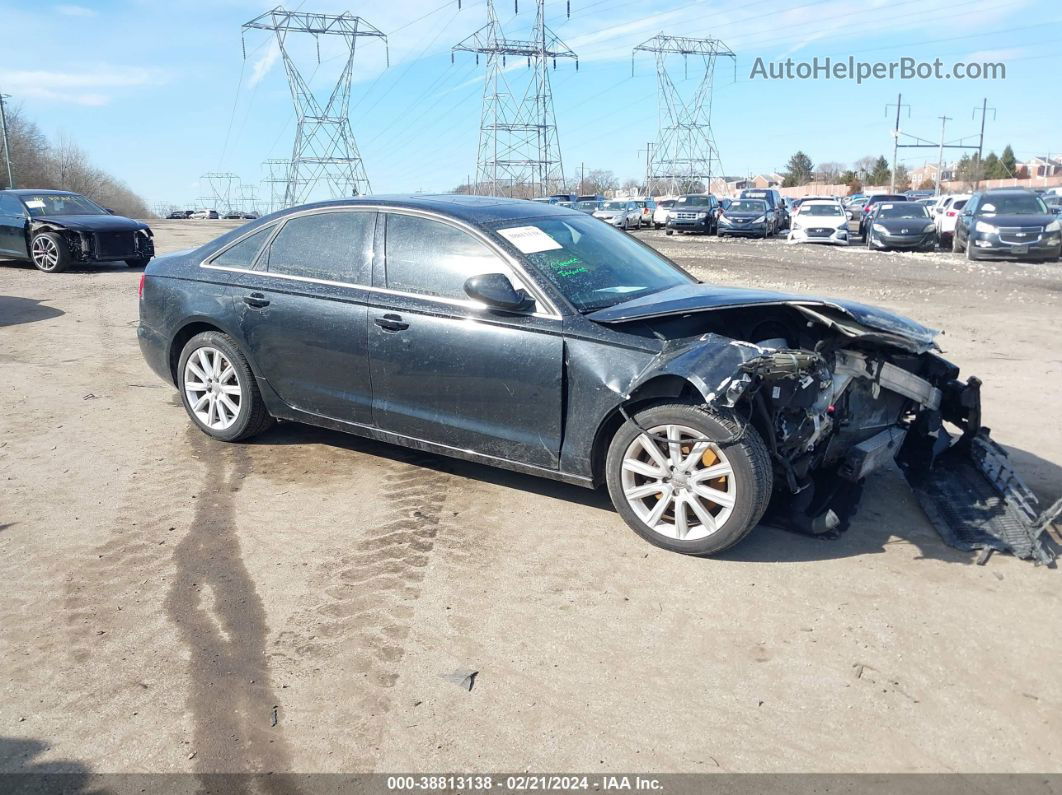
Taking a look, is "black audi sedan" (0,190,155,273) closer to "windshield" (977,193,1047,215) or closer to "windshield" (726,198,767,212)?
"windshield" (977,193,1047,215)

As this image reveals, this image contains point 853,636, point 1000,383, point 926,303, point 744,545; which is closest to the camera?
point 853,636

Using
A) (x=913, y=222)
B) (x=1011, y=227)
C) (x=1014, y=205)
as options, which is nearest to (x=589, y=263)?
(x=1011, y=227)

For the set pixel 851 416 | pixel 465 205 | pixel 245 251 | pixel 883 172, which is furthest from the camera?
pixel 883 172

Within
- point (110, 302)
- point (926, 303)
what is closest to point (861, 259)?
point (926, 303)

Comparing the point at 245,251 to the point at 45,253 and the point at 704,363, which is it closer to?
the point at 704,363

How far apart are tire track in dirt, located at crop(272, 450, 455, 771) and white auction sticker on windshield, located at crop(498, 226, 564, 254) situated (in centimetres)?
152

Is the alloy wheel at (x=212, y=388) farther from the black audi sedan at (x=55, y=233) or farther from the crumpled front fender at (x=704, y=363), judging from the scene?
the black audi sedan at (x=55, y=233)

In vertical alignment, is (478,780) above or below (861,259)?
below

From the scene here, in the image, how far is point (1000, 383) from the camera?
298 inches

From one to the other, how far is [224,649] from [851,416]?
130 inches

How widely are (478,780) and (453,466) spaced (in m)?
2.88

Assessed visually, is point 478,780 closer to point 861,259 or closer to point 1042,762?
point 1042,762

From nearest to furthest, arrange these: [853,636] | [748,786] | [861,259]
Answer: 1. [748,786]
2. [853,636]
3. [861,259]

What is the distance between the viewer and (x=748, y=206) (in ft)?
104
